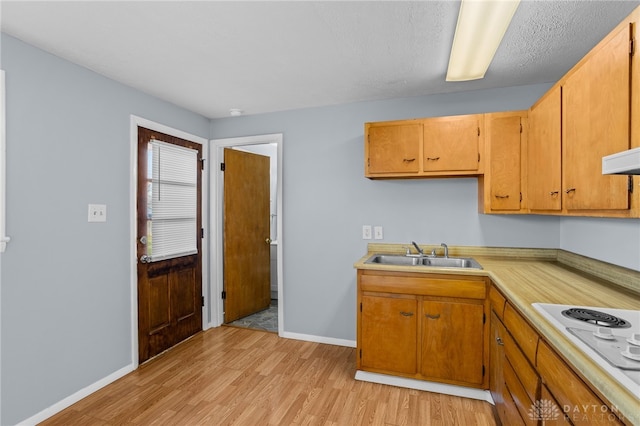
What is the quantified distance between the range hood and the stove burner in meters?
0.59

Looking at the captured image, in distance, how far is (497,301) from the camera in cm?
201

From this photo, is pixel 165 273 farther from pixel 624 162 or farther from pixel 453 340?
pixel 624 162

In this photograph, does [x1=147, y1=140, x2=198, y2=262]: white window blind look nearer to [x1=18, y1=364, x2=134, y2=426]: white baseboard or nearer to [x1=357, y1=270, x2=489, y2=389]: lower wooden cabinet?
[x1=18, y1=364, x2=134, y2=426]: white baseboard

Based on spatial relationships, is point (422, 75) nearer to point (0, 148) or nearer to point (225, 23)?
point (225, 23)

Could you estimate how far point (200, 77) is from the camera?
2512 mm

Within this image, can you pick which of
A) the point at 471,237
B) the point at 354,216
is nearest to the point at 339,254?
the point at 354,216

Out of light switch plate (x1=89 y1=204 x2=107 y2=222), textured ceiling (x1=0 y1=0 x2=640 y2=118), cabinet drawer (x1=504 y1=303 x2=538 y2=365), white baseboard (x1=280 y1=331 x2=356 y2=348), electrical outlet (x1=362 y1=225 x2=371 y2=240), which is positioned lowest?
white baseboard (x1=280 y1=331 x2=356 y2=348)

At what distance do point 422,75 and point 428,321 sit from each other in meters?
1.89

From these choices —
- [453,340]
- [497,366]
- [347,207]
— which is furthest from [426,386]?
[347,207]

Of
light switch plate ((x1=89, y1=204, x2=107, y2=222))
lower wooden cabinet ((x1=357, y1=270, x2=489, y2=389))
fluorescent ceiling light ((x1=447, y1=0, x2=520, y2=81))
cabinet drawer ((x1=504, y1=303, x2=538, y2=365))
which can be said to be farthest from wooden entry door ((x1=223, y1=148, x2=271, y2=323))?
cabinet drawer ((x1=504, y1=303, x2=538, y2=365))

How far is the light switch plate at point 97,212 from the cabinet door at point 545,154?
3145mm

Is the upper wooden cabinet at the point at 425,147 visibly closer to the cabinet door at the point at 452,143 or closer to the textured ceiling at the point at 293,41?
the cabinet door at the point at 452,143

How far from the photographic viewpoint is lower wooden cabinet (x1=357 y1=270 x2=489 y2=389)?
88.6 inches

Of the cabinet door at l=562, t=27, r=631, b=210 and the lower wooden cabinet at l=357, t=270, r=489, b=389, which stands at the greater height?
the cabinet door at l=562, t=27, r=631, b=210
